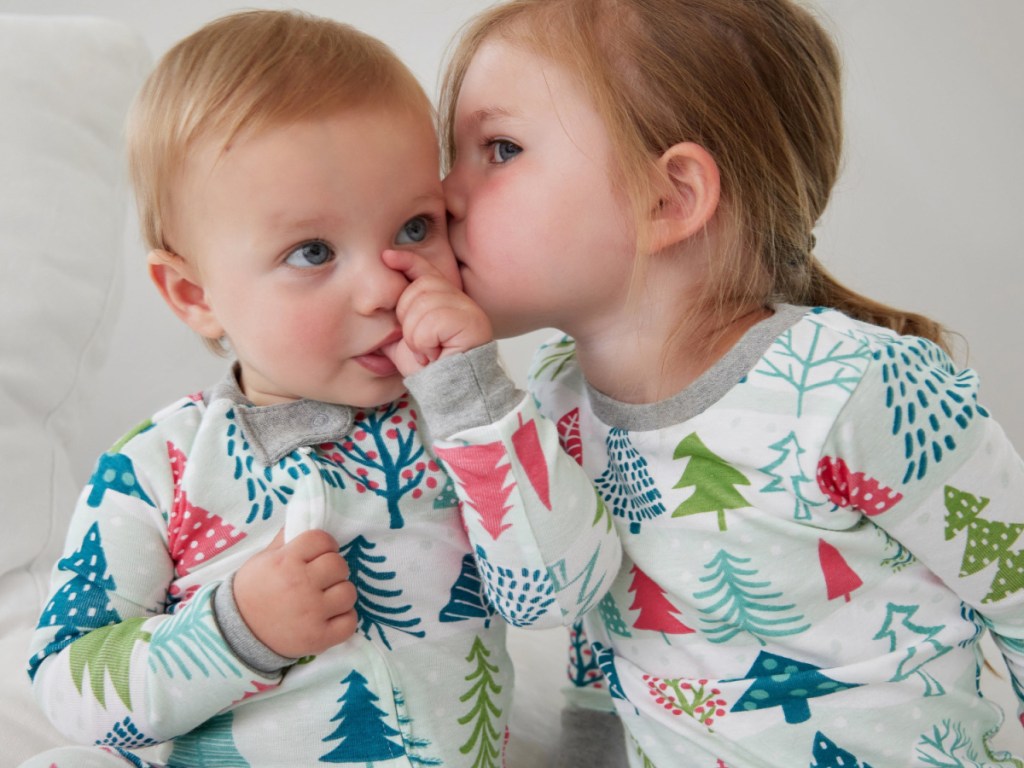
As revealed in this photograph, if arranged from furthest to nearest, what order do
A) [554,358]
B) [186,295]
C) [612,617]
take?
[554,358] < [612,617] < [186,295]

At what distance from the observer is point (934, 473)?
0.84 metres

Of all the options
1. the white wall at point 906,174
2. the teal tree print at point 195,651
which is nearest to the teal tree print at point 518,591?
the teal tree print at point 195,651

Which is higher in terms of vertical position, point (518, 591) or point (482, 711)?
point (518, 591)

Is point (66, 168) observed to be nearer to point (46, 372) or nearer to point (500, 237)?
point (46, 372)

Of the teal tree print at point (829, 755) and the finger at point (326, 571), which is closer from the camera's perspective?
the finger at point (326, 571)

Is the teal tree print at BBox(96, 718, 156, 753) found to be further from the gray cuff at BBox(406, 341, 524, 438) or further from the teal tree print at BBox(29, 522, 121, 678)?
the gray cuff at BBox(406, 341, 524, 438)

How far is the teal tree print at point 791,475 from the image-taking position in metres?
0.83

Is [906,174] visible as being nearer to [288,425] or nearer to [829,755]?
[829,755]

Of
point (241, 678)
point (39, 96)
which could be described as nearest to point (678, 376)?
point (241, 678)

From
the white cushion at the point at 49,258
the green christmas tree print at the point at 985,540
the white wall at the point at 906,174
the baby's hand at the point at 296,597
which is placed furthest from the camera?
the white wall at the point at 906,174

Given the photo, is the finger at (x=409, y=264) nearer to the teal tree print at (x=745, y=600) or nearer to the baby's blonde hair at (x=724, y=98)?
the baby's blonde hair at (x=724, y=98)

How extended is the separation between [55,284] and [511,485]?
0.66 m

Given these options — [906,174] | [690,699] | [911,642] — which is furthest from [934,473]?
[906,174]

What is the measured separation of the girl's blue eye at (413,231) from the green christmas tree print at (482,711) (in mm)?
Result: 350
